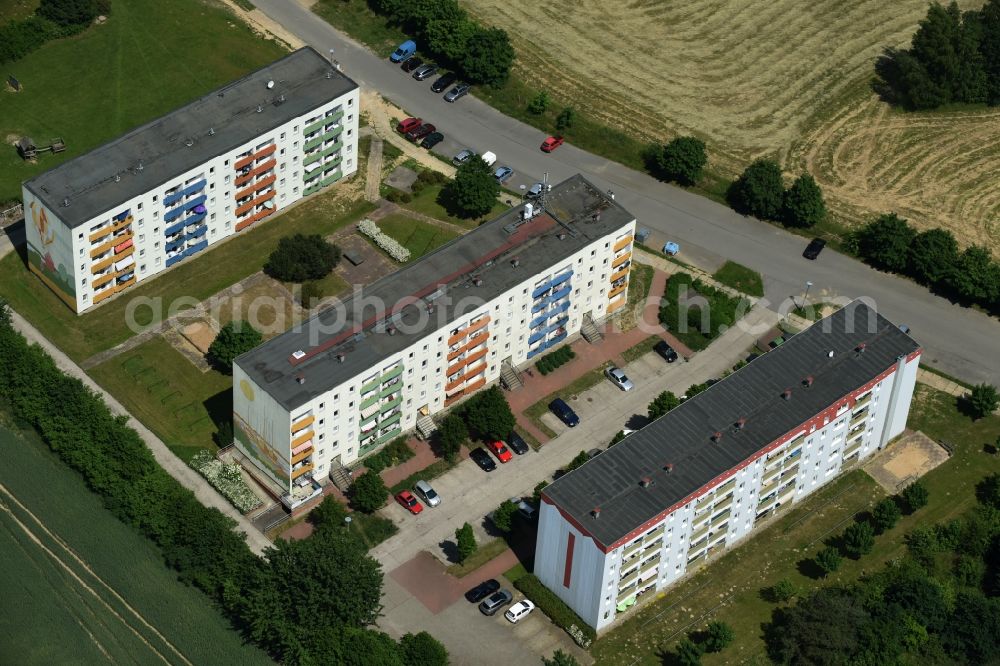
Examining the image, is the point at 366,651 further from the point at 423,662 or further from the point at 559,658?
the point at 559,658

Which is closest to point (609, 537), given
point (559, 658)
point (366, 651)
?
point (559, 658)

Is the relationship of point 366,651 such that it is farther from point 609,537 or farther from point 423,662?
point 609,537

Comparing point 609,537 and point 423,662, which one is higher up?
point 609,537

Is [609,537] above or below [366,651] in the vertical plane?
above

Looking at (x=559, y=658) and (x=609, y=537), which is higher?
(x=609, y=537)

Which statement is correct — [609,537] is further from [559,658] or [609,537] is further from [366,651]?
[366,651]

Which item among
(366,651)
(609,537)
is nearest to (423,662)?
(366,651)

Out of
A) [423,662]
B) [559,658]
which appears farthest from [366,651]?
[559,658]
